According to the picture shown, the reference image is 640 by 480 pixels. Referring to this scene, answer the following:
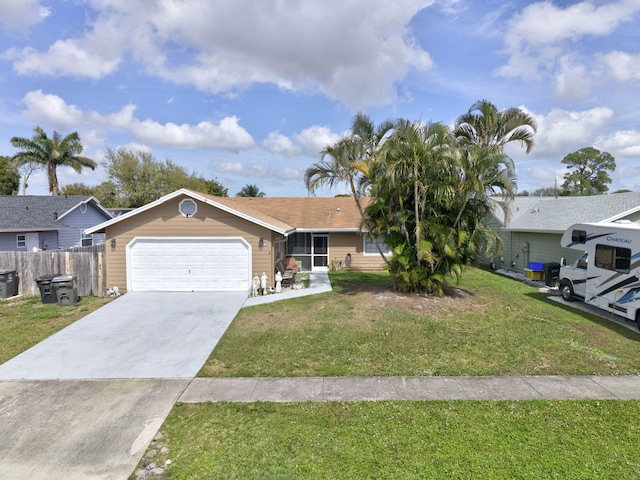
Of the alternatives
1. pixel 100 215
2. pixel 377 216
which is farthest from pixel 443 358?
pixel 100 215

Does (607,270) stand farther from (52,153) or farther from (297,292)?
(52,153)

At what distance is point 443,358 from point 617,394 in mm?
2722

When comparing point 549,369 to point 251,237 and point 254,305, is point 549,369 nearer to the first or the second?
point 254,305

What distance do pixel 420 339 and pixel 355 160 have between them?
6.64 meters

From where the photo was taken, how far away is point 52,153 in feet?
103

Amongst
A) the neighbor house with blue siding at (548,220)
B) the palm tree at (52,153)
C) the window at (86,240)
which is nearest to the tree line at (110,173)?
the palm tree at (52,153)

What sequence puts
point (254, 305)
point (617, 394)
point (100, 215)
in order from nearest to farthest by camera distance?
point (617, 394) < point (254, 305) < point (100, 215)

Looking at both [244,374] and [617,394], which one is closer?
[617,394]

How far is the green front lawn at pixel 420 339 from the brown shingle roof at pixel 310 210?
21.7ft

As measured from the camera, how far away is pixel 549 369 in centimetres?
650

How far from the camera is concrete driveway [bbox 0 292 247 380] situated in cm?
655

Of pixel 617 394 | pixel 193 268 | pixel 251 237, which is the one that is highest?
pixel 251 237

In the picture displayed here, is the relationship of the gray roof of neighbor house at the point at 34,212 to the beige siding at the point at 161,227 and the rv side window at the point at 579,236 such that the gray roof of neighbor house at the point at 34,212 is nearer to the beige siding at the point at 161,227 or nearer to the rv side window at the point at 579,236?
the beige siding at the point at 161,227

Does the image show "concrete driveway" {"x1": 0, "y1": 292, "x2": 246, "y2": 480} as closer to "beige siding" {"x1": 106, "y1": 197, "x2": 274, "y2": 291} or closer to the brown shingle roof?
"beige siding" {"x1": 106, "y1": 197, "x2": 274, "y2": 291}
